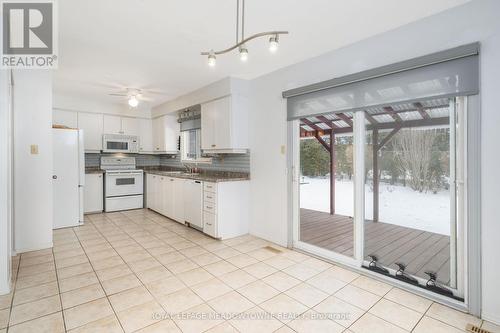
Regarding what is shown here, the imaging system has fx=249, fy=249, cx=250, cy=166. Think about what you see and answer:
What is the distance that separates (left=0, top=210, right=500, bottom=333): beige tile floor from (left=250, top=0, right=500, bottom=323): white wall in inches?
20.3

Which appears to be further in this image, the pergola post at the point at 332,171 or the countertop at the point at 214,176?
the countertop at the point at 214,176

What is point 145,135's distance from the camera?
6488mm

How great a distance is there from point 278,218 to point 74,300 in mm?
2527

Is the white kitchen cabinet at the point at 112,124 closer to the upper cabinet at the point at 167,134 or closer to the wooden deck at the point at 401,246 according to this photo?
the upper cabinet at the point at 167,134

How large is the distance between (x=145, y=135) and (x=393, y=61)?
5775 millimetres

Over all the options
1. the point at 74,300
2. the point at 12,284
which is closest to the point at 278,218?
the point at 74,300

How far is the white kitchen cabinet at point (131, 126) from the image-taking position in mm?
6156

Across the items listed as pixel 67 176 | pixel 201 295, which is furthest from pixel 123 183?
pixel 201 295

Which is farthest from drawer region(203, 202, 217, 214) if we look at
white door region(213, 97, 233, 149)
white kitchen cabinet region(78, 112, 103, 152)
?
white kitchen cabinet region(78, 112, 103, 152)

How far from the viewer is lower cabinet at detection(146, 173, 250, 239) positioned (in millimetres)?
3900

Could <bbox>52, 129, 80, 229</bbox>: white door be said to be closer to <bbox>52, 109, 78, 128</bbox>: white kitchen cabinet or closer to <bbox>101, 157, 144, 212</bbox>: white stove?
<bbox>101, 157, 144, 212</bbox>: white stove

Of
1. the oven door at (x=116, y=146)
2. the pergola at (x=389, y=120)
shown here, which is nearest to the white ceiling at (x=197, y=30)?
the pergola at (x=389, y=120)

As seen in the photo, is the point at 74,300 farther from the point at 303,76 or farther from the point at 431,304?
the point at 303,76

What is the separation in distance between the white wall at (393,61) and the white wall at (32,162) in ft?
9.92
